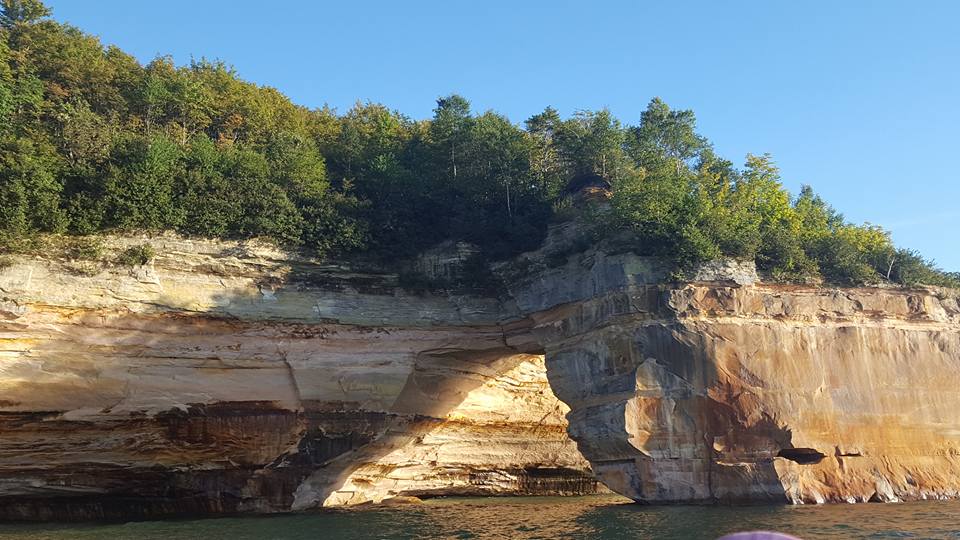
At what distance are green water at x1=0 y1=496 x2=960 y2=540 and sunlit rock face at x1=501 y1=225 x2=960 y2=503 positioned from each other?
0.90 m

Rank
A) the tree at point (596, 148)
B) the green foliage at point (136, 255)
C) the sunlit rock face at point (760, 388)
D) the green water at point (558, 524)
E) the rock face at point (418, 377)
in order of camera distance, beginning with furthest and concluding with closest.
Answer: the tree at point (596, 148) → the green foliage at point (136, 255) → the rock face at point (418, 377) → the sunlit rock face at point (760, 388) → the green water at point (558, 524)

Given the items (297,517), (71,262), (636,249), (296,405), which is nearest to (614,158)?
(636,249)

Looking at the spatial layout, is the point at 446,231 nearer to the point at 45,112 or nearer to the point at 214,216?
the point at 214,216

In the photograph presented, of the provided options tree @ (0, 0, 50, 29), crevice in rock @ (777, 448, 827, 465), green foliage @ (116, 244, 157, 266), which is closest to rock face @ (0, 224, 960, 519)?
crevice in rock @ (777, 448, 827, 465)

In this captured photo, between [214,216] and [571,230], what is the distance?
951 cm

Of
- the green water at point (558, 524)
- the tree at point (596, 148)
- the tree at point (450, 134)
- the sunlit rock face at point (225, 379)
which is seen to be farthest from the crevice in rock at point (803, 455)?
the tree at point (450, 134)

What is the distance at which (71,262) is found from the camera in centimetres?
1586

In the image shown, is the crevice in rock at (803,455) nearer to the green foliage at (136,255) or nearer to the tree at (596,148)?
the tree at (596,148)

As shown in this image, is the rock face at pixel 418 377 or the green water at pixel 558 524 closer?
the green water at pixel 558 524

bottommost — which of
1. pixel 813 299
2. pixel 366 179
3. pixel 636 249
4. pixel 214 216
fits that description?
pixel 813 299

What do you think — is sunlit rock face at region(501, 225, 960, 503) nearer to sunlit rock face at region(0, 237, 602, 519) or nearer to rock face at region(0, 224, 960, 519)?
rock face at region(0, 224, 960, 519)

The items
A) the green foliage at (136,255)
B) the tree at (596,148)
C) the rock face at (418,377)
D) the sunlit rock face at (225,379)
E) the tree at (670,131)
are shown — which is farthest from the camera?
the tree at (670,131)

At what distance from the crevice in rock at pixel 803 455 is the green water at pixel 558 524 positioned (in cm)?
128

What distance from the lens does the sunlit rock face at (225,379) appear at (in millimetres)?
15820
